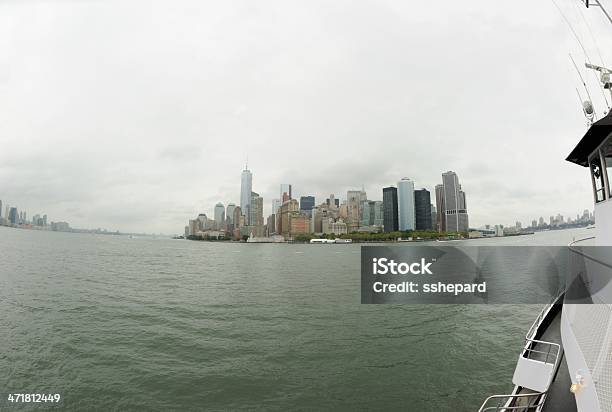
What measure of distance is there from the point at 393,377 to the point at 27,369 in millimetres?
12107

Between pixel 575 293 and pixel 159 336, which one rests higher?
pixel 575 293

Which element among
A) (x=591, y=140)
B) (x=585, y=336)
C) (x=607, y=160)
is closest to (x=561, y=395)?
(x=585, y=336)

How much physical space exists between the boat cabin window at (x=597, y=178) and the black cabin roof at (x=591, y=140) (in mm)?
246

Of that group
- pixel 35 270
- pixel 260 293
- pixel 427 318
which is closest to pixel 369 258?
pixel 427 318

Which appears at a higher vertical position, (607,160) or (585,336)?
(607,160)

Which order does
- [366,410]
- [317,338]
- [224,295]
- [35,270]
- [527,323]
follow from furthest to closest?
1. [35,270]
2. [224,295]
3. [527,323]
4. [317,338]
5. [366,410]

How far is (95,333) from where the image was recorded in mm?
14016

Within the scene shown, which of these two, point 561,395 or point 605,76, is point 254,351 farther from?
point 605,76

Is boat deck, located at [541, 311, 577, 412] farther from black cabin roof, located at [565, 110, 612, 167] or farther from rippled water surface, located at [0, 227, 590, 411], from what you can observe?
black cabin roof, located at [565, 110, 612, 167]

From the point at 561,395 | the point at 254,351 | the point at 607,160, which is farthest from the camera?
the point at 254,351

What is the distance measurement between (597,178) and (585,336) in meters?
5.69

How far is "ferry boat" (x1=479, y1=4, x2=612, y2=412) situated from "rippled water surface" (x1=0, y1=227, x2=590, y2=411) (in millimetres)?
2264

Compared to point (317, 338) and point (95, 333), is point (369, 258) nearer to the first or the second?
point (317, 338)

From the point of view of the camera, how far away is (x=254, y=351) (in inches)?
464
